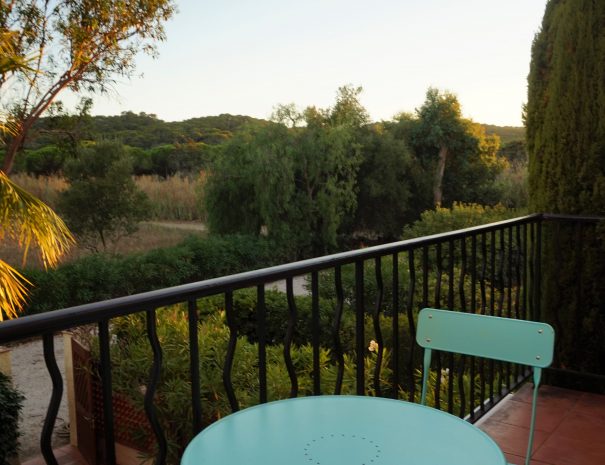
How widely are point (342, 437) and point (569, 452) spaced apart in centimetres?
198

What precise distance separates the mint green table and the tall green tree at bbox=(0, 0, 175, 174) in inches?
450

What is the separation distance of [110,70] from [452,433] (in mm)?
12820

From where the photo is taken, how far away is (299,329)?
7.55 meters

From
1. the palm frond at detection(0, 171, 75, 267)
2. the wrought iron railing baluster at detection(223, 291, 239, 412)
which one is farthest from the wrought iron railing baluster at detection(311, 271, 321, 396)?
the palm frond at detection(0, 171, 75, 267)

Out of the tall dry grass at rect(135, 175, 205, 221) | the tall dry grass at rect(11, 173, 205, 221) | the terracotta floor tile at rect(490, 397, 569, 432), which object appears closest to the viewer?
the terracotta floor tile at rect(490, 397, 569, 432)

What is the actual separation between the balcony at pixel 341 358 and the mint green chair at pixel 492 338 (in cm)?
35

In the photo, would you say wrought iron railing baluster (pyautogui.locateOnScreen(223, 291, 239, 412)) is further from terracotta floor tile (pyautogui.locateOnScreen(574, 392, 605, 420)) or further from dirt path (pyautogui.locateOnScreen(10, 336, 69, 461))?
dirt path (pyautogui.locateOnScreen(10, 336, 69, 461))

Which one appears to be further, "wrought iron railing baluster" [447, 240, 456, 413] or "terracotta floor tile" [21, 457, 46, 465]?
"terracotta floor tile" [21, 457, 46, 465]

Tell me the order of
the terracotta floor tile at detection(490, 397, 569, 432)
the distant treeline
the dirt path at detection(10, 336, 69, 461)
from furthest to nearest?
the distant treeline, the dirt path at detection(10, 336, 69, 461), the terracotta floor tile at detection(490, 397, 569, 432)

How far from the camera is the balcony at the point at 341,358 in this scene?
4.22 feet

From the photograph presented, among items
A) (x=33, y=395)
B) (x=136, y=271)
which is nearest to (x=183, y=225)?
(x=136, y=271)

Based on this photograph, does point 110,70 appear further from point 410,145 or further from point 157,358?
point 157,358

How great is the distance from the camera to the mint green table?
3.67 feet

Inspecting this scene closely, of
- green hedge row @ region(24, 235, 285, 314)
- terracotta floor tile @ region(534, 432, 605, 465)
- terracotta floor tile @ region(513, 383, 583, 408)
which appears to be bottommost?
green hedge row @ region(24, 235, 285, 314)
